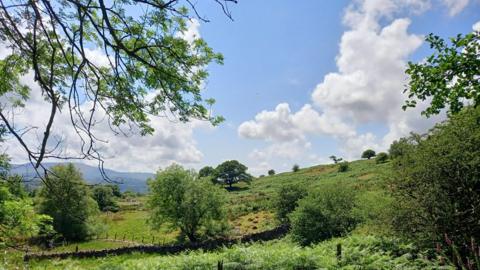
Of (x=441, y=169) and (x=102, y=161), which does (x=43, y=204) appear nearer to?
(x=441, y=169)

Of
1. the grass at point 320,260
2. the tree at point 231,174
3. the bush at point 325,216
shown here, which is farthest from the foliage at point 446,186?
the tree at point 231,174

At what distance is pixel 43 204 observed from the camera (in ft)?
136

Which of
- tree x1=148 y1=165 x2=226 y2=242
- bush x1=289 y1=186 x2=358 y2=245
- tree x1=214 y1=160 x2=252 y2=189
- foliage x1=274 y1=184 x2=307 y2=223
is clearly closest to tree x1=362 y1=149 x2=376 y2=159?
tree x1=214 y1=160 x2=252 y2=189

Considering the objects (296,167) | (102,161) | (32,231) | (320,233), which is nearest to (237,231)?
(320,233)

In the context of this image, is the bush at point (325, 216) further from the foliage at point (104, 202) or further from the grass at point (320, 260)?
the foliage at point (104, 202)

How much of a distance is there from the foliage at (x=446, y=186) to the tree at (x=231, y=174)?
108 meters

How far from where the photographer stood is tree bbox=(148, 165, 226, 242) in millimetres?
38062

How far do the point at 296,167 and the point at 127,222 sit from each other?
73.5m

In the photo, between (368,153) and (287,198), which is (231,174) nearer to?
(368,153)

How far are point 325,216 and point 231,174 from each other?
96304 millimetres

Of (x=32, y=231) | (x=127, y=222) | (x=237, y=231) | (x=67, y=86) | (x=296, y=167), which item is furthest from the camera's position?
(x=296, y=167)

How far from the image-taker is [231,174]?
120000 mm

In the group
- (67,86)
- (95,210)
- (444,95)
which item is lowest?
(95,210)

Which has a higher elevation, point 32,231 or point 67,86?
point 67,86
